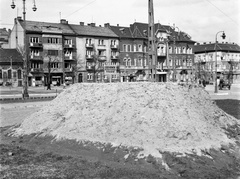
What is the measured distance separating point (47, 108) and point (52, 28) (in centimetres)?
6309

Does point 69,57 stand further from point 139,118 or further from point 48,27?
point 139,118

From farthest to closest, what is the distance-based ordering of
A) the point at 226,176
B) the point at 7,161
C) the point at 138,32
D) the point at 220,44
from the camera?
the point at 220,44 → the point at 138,32 → the point at 7,161 → the point at 226,176

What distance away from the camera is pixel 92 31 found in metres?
80.2

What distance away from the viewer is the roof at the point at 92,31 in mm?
78312

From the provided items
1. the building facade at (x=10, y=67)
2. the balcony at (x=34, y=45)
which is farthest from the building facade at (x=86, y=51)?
the building facade at (x=10, y=67)

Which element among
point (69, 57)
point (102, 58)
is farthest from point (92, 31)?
point (69, 57)

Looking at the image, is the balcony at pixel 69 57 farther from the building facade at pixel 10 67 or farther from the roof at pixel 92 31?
the building facade at pixel 10 67

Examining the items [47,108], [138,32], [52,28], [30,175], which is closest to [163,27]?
[138,32]

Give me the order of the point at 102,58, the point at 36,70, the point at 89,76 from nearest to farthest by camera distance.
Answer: the point at 36,70 < the point at 89,76 < the point at 102,58

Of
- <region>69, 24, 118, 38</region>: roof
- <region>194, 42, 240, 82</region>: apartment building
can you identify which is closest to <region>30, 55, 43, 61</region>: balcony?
<region>69, 24, 118, 38</region>: roof

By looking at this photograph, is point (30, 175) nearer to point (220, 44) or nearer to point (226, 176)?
point (226, 176)

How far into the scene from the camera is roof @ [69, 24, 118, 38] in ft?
257

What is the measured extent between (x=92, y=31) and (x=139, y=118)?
71.9 m

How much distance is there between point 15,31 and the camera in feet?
240
